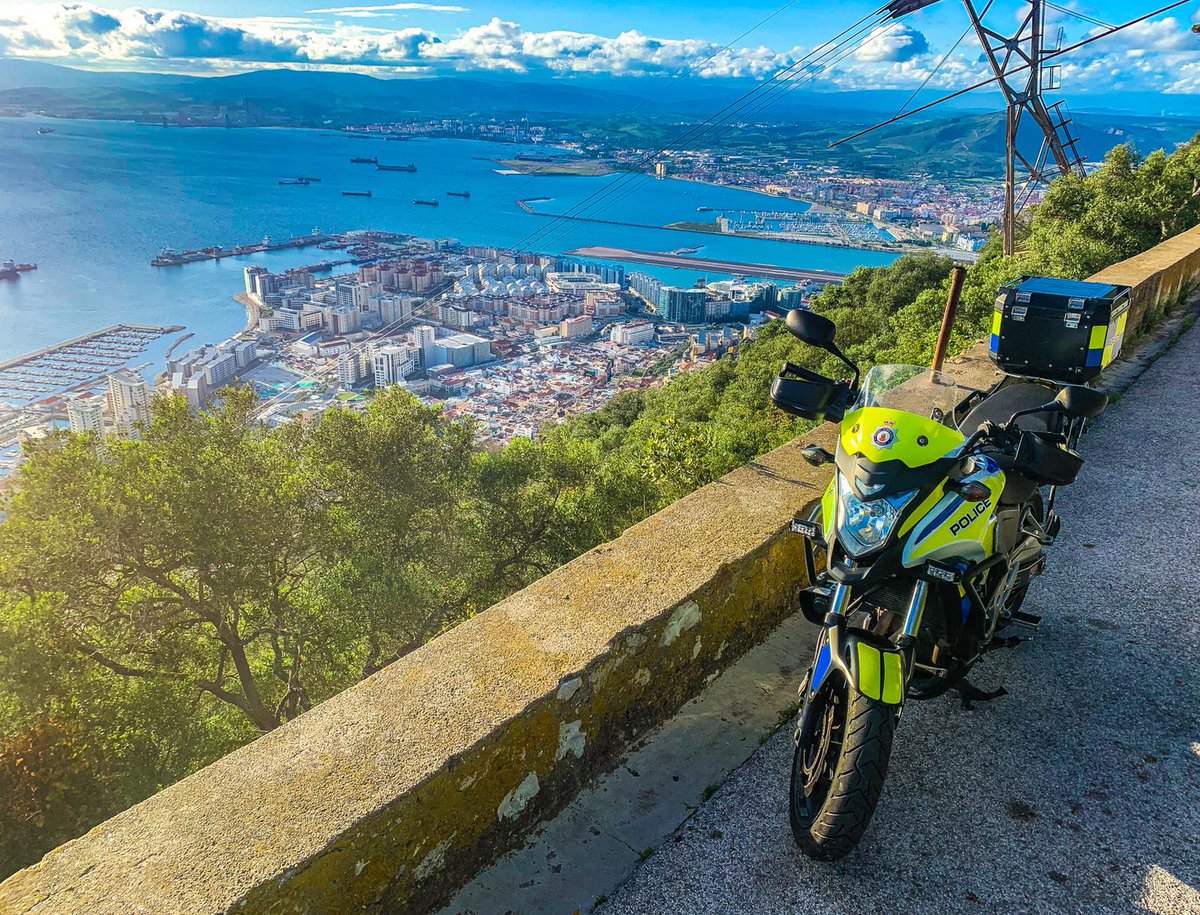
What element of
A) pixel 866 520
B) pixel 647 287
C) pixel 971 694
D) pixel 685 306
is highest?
pixel 866 520

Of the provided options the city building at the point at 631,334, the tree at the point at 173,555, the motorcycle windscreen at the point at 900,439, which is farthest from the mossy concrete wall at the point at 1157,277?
the city building at the point at 631,334

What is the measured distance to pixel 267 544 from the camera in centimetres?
1038

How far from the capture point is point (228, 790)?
1.94 metres

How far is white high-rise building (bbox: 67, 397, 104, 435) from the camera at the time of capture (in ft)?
63.9

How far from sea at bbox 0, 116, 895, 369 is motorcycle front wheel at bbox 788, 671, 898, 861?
3894cm

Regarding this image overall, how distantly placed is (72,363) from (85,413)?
14398mm

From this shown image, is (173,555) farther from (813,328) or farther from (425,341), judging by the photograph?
(425,341)

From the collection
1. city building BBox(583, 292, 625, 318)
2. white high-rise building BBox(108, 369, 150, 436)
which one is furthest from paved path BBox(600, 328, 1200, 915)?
city building BBox(583, 292, 625, 318)

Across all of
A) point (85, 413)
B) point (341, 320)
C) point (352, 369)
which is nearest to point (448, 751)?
point (85, 413)

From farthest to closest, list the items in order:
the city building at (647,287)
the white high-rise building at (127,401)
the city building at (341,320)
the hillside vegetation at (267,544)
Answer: the city building at (647,287), the city building at (341,320), the white high-rise building at (127,401), the hillside vegetation at (267,544)

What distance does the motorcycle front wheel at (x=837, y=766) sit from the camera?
2148 millimetres

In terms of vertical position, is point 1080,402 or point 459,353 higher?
point 1080,402

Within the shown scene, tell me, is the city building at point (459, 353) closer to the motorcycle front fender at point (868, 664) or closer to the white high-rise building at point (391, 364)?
the white high-rise building at point (391, 364)

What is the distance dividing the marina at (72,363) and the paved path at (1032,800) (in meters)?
29.1
